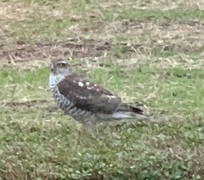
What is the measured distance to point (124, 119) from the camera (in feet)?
24.1

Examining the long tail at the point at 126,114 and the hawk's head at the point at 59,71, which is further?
the hawk's head at the point at 59,71

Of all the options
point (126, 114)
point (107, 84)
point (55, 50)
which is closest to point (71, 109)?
point (126, 114)

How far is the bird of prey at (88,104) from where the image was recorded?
7.26 meters

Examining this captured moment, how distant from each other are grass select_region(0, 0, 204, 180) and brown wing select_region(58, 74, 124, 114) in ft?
0.64

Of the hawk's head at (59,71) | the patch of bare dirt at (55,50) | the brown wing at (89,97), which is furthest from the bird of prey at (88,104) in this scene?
the patch of bare dirt at (55,50)

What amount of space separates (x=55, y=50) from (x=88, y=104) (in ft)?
10.9

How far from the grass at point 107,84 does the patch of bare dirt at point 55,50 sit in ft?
0.04

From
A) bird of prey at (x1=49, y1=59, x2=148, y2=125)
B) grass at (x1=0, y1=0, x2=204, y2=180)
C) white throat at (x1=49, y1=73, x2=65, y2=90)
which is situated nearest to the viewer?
grass at (x1=0, y1=0, x2=204, y2=180)

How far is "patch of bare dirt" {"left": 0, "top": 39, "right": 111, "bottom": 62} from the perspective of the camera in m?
10.3

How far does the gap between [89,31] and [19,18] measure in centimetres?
121

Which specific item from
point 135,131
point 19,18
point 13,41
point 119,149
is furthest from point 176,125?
point 19,18

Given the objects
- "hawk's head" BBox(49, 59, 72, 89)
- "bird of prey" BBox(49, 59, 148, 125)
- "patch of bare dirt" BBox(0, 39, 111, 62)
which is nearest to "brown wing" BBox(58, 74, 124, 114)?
"bird of prey" BBox(49, 59, 148, 125)

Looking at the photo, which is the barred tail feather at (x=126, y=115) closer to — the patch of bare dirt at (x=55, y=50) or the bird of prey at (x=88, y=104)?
the bird of prey at (x=88, y=104)

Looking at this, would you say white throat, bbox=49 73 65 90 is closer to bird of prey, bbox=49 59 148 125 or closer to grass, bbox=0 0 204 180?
bird of prey, bbox=49 59 148 125
